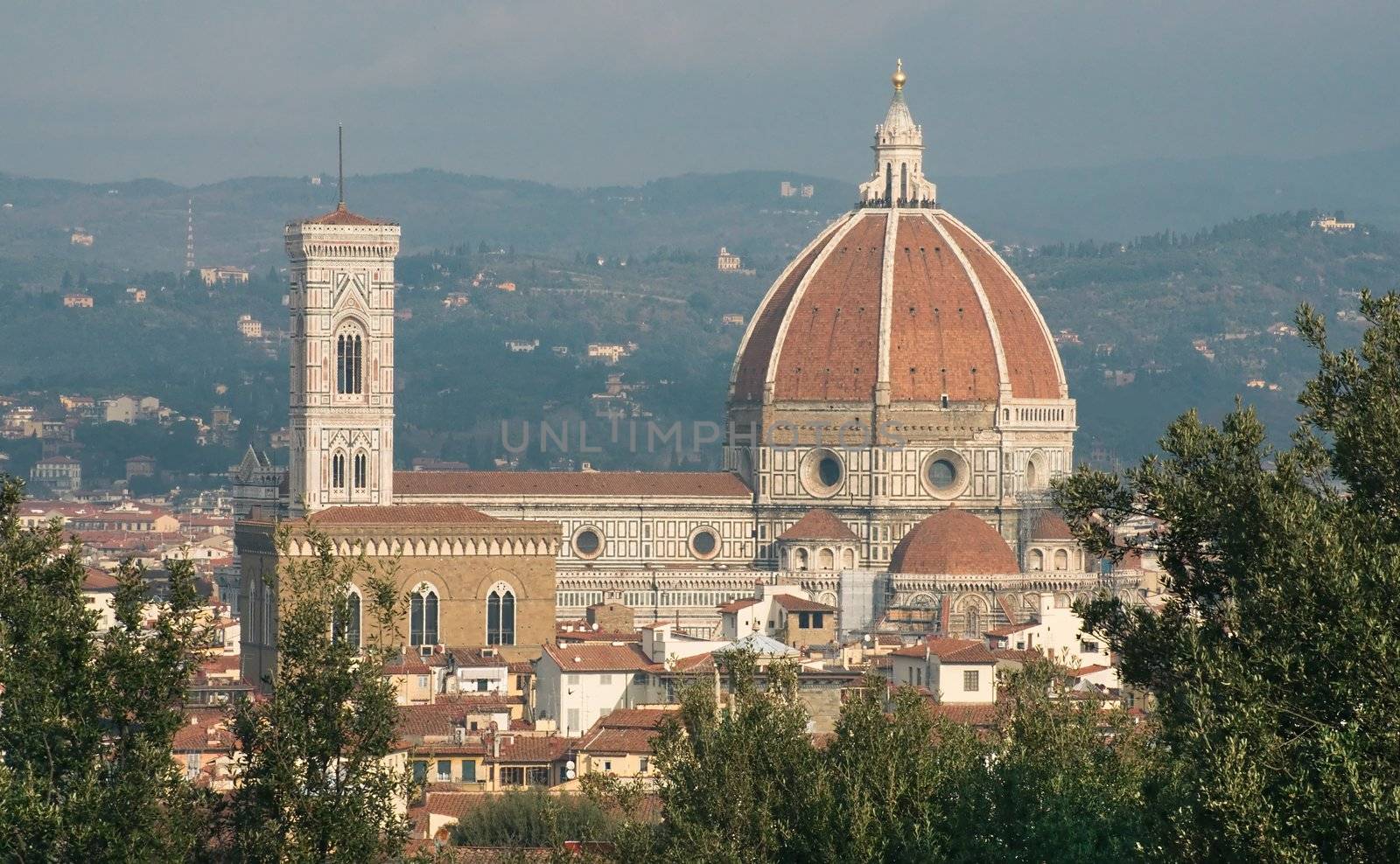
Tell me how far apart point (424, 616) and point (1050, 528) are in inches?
997

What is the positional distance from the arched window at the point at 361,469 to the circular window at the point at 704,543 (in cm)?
1480

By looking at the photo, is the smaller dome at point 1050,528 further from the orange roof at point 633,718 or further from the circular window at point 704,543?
the orange roof at point 633,718

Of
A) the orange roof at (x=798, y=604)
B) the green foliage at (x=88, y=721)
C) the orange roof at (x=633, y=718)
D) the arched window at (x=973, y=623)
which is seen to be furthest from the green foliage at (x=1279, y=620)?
the arched window at (x=973, y=623)

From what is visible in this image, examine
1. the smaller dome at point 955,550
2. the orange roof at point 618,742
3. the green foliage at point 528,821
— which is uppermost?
the smaller dome at point 955,550

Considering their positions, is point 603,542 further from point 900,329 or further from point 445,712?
point 445,712

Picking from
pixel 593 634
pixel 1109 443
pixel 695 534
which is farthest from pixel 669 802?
pixel 1109 443

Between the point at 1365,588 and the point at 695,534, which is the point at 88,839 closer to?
the point at 1365,588

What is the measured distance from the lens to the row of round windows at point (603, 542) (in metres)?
112

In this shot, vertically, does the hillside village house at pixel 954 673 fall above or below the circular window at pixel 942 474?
below

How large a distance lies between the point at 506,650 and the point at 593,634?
8.93ft

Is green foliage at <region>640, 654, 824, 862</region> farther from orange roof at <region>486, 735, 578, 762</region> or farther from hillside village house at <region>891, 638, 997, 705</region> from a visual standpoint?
hillside village house at <region>891, 638, 997, 705</region>

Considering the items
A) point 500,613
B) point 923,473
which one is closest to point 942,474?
point 923,473

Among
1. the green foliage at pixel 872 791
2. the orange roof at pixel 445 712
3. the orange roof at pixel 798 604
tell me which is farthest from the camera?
the orange roof at pixel 798 604

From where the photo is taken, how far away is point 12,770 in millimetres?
36031
